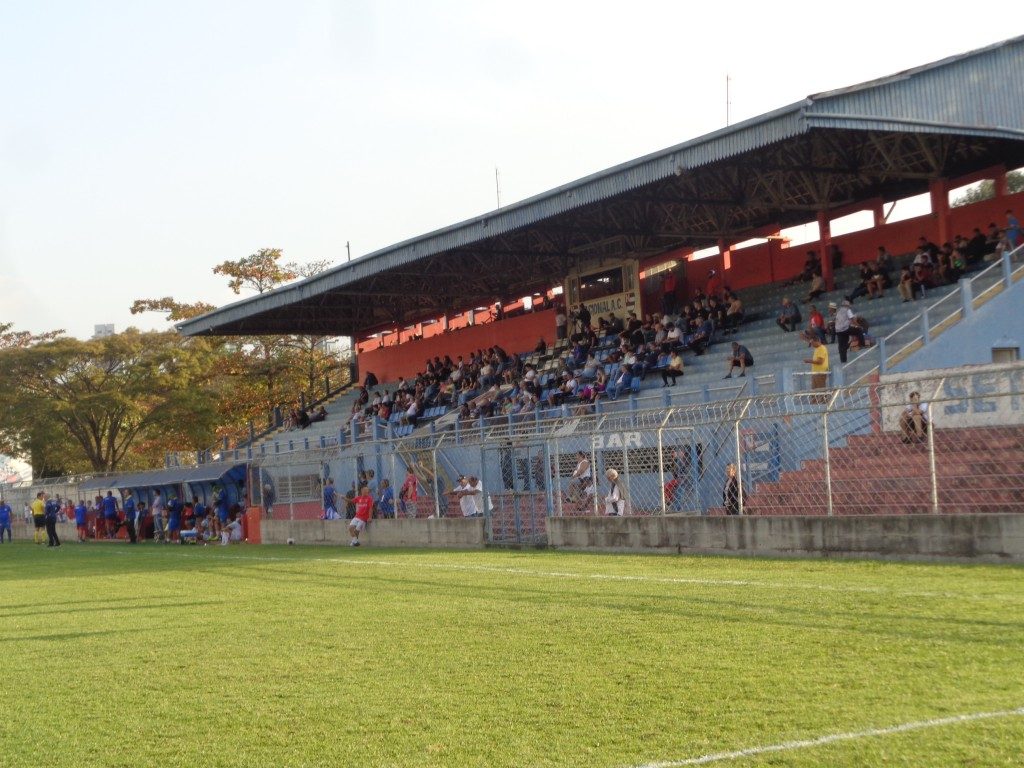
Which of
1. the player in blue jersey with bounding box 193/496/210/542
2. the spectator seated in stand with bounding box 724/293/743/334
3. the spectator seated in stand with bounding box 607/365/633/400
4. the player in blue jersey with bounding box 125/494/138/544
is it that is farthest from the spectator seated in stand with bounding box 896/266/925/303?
the player in blue jersey with bounding box 125/494/138/544

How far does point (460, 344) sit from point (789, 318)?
20.1m

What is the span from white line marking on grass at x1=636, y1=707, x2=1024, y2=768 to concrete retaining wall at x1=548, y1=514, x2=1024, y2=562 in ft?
27.8

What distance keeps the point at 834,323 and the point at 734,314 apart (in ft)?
17.3

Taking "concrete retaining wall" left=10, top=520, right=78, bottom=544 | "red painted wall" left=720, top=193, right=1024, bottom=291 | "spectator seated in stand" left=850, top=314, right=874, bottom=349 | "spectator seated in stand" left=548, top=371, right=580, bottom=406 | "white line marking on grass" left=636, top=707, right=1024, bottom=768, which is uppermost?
"red painted wall" left=720, top=193, right=1024, bottom=291

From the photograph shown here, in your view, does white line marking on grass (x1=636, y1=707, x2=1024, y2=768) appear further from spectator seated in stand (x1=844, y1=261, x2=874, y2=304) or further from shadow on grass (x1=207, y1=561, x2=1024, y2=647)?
spectator seated in stand (x1=844, y1=261, x2=874, y2=304)

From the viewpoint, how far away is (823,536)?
1609cm

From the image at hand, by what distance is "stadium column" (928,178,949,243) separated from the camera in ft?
93.8

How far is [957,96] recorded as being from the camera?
25547 mm

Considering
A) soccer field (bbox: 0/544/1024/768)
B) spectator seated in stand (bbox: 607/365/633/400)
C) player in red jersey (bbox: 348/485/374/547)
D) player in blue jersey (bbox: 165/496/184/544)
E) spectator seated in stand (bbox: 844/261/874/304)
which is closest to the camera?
soccer field (bbox: 0/544/1024/768)

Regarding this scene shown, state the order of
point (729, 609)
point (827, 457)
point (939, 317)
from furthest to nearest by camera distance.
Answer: point (939, 317)
point (827, 457)
point (729, 609)

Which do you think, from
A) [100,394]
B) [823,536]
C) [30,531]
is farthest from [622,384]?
[30,531]

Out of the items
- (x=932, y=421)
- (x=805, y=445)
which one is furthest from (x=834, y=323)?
(x=932, y=421)

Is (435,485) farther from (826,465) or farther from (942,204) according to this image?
(942,204)

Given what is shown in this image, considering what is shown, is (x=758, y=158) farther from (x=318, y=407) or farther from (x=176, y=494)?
(x=318, y=407)
